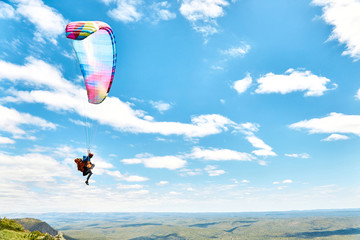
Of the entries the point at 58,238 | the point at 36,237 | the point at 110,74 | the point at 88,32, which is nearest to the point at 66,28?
the point at 88,32

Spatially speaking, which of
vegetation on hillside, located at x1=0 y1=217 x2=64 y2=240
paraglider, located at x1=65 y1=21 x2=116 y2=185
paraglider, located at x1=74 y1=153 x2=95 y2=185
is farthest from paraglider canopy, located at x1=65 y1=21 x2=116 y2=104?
vegetation on hillside, located at x1=0 y1=217 x2=64 y2=240

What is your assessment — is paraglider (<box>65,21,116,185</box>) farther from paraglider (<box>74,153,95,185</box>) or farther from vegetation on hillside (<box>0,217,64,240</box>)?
vegetation on hillside (<box>0,217,64,240</box>)

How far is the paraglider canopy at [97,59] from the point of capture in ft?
78.5

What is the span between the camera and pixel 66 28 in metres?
22.0

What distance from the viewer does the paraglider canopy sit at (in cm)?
2391

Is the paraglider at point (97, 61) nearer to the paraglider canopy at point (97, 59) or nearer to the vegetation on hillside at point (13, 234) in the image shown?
the paraglider canopy at point (97, 59)

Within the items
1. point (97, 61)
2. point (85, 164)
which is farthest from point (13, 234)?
point (97, 61)

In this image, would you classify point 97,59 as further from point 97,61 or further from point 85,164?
point 85,164

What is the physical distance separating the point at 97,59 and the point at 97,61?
0.73ft

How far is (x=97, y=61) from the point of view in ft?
82.7

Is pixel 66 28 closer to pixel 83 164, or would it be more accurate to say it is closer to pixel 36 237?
pixel 83 164

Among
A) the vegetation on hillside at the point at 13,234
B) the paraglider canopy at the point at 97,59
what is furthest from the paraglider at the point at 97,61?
the vegetation on hillside at the point at 13,234

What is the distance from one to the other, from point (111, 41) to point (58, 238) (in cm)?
2912

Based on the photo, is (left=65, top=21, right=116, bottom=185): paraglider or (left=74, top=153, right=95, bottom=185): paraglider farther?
(left=74, top=153, right=95, bottom=185): paraglider
